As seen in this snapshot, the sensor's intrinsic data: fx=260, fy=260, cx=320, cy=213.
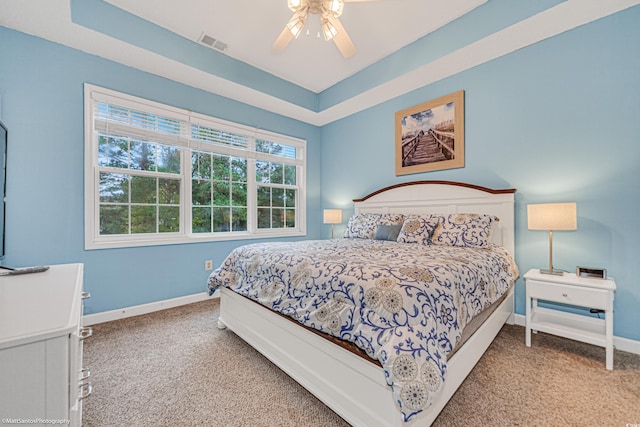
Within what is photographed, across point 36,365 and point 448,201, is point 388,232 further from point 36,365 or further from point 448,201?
point 36,365

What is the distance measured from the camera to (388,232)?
2812 mm

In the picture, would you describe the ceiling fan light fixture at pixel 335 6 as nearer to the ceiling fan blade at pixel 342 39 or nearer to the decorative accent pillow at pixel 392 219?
the ceiling fan blade at pixel 342 39

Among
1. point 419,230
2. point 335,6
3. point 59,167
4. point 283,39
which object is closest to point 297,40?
point 283,39

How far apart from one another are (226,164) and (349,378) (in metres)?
3.02

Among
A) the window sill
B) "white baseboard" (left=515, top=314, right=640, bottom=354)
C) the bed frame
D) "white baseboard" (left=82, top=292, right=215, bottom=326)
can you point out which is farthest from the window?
"white baseboard" (left=515, top=314, right=640, bottom=354)

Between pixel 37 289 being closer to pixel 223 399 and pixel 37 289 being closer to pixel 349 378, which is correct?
pixel 223 399

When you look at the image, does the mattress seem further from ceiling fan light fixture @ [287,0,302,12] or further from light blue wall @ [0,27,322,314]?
ceiling fan light fixture @ [287,0,302,12]

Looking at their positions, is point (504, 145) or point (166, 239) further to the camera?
point (166, 239)

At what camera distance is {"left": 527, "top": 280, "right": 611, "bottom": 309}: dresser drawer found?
5.69 ft

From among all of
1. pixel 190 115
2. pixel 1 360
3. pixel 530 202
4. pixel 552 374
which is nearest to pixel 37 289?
pixel 1 360

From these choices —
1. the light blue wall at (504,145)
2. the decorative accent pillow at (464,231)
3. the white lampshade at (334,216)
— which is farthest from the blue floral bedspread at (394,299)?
the white lampshade at (334,216)

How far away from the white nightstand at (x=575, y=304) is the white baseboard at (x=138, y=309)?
3315 millimetres

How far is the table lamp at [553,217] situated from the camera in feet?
6.45

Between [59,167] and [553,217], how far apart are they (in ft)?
13.8
